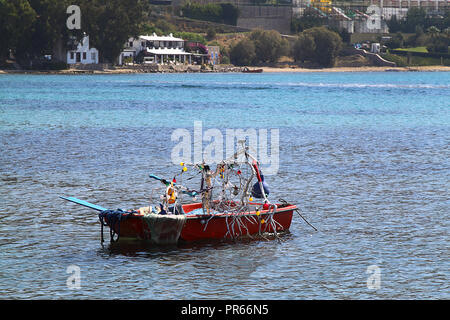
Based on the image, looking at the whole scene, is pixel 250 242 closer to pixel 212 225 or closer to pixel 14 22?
pixel 212 225

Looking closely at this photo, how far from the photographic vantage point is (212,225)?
24.2 meters

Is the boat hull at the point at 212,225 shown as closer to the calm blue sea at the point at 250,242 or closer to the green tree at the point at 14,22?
the calm blue sea at the point at 250,242

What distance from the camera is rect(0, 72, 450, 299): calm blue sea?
67.5 ft

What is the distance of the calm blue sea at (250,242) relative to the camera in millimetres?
20562

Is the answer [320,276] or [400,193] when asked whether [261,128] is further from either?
[320,276]

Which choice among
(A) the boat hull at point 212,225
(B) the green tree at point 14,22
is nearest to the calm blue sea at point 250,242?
(A) the boat hull at point 212,225

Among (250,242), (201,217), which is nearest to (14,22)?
(250,242)

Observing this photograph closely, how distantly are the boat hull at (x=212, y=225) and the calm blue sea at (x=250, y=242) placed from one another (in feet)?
1.23

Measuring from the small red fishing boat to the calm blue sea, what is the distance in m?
0.43

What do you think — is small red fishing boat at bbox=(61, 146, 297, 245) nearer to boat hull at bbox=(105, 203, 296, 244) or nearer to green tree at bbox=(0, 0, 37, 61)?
boat hull at bbox=(105, 203, 296, 244)

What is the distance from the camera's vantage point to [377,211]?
3027cm

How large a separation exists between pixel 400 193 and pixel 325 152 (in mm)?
16255
